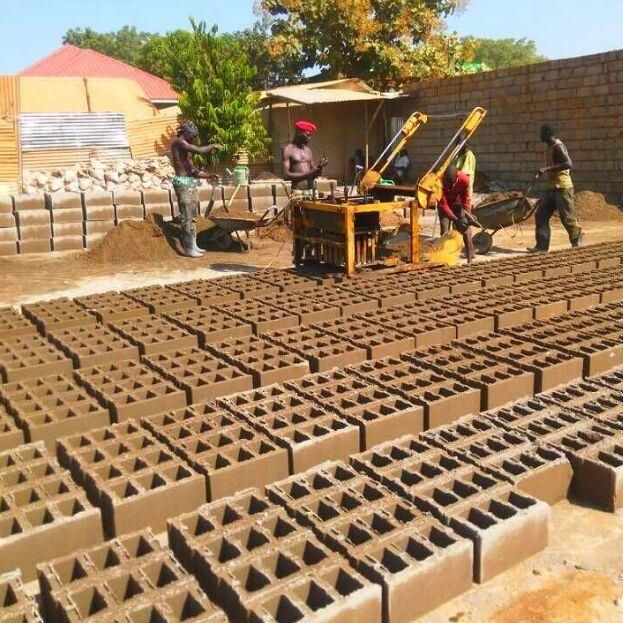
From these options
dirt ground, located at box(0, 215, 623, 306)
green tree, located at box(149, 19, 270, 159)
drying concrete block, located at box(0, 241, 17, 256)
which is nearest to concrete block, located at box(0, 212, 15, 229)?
drying concrete block, located at box(0, 241, 17, 256)

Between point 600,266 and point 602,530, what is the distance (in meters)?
5.58

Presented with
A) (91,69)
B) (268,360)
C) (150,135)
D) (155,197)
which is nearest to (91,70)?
(91,69)

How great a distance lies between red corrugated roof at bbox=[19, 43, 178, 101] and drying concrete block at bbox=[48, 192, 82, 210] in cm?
2113

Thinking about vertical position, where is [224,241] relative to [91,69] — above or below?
below

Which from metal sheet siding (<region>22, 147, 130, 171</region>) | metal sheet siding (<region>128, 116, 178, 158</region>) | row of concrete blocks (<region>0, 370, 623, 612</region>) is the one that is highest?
metal sheet siding (<region>128, 116, 178, 158</region>)

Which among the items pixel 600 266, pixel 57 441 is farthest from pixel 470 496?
pixel 600 266

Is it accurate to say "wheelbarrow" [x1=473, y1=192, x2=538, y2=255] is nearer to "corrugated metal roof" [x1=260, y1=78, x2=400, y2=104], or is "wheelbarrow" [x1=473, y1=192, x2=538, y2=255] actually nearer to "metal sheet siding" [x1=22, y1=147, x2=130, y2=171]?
"corrugated metal roof" [x1=260, y1=78, x2=400, y2=104]

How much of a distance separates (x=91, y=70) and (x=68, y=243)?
2541 centimetres

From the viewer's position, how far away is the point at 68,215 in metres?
11.7

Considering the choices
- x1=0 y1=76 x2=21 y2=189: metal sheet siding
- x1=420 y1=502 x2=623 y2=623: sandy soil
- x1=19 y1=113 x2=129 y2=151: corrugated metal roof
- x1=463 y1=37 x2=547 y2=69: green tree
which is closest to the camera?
x1=420 y1=502 x2=623 y2=623: sandy soil

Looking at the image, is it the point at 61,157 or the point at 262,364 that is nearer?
the point at 262,364

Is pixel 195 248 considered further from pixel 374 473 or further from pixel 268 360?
pixel 374 473

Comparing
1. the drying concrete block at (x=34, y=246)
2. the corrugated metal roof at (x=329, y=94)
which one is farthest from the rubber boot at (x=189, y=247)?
the corrugated metal roof at (x=329, y=94)

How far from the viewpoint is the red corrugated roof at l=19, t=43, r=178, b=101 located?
3266 centimetres
